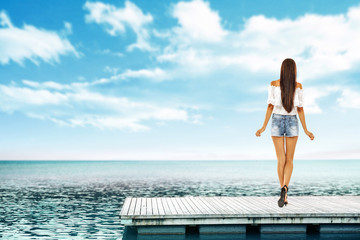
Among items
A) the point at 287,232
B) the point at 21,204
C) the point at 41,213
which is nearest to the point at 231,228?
the point at 287,232

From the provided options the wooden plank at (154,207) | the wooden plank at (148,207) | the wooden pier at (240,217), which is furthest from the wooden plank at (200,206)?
the wooden plank at (148,207)

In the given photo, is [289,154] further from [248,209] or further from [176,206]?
[176,206]

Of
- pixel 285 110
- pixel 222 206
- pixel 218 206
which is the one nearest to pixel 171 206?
pixel 218 206

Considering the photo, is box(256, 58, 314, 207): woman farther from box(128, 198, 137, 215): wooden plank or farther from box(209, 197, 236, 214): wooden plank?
box(128, 198, 137, 215): wooden plank

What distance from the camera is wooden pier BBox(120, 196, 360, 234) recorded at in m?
10.3

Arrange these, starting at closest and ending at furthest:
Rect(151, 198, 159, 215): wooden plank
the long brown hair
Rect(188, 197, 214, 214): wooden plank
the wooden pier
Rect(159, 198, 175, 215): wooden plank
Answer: the long brown hair → the wooden pier → Rect(159, 198, 175, 215): wooden plank → Rect(151, 198, 159, 215): wooden plank → Rect(188, 197, 214, 214): wooden plank

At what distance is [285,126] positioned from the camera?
9.48 meters

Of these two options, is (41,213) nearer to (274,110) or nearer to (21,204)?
(21,204)

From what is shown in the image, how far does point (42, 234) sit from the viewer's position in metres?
12.9

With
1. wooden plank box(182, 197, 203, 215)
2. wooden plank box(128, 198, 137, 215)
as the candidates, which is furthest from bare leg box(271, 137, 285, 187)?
wooden plank box(128, 198, 137, 215)

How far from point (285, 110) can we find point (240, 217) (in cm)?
318

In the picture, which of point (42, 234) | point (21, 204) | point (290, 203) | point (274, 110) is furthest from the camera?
point (21, 204)

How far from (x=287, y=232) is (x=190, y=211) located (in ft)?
9.41

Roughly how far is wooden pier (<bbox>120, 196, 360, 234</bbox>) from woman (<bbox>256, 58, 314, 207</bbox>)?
1.57 metres
